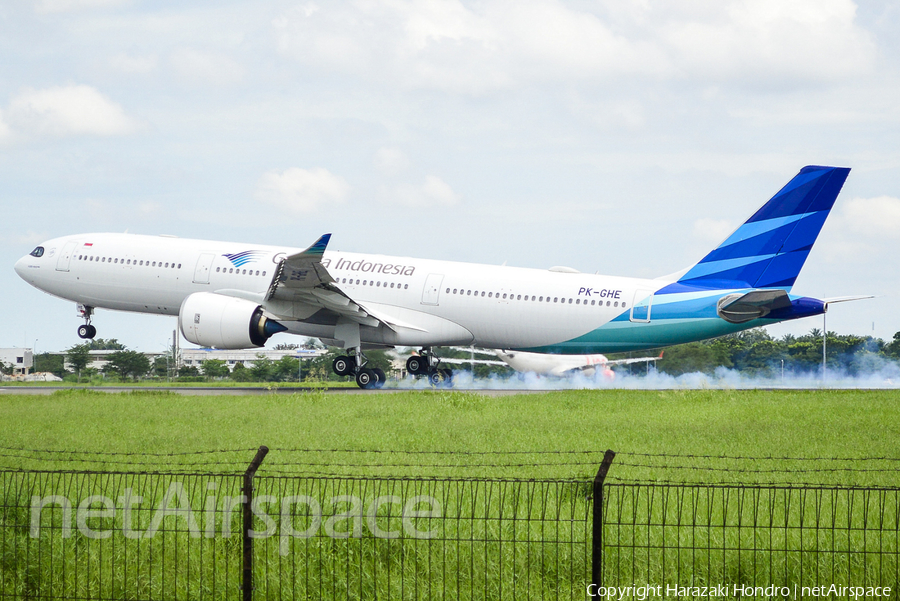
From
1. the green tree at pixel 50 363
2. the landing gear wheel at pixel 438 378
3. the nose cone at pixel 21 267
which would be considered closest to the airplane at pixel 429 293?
the landing gear wheel at pixel 438 378

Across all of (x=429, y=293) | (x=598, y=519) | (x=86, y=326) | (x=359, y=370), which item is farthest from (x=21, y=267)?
(x=598, y=519)

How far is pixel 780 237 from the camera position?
2892 centimetres

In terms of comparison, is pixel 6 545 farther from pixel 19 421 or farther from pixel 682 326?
pixel 682 326

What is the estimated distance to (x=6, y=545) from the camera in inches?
371

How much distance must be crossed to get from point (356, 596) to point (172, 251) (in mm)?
27114

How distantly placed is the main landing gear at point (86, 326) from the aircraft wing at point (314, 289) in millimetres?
9648

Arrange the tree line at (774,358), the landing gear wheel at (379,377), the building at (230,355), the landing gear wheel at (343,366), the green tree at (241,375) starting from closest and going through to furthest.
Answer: the landing gear wheel at (379,377) < the landing gear wheel at (343,366) < the tree line at (774,358) < the green tree at (241,375) < the building at (230,355)

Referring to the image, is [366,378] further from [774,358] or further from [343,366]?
[774,358]

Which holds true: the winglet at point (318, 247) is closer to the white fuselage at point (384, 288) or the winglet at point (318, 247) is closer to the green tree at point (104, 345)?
the white fuselage at point (384, 288)

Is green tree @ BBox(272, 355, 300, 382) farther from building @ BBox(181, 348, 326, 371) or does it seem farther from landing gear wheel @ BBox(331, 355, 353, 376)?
landing gear wheel @ BBox(331, 355, 353, 376)

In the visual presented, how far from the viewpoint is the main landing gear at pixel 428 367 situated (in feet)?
114

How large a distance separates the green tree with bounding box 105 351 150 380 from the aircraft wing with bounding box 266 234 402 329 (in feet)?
103

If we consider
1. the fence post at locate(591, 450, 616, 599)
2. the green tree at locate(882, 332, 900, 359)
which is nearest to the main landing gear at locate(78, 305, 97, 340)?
the fence post at locate(591, 450, 616, 599)

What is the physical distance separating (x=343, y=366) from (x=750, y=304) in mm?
13876
